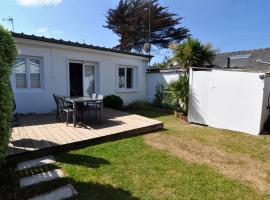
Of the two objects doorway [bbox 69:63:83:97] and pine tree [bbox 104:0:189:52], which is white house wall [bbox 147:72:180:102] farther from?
pine tree [bbox 104:0:189:52]

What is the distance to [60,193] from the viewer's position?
10.1 ft

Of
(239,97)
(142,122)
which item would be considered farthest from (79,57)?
(239,97)

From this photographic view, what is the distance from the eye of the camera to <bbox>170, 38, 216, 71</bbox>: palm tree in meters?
9.19

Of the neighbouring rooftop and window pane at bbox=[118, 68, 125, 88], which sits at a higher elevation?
the neighbouring rooftop

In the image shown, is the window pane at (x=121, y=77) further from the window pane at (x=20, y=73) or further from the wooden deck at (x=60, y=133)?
the window pane at (x=20, y=73)

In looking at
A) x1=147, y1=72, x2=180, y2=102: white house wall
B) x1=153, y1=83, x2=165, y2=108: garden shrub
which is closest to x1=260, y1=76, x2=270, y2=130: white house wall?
x1=147, y1=72, x2=180, y2=102: white house wall

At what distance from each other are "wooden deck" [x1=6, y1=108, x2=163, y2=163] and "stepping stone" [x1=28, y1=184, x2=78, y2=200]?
59.2 inches

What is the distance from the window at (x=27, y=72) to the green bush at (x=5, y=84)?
17.5 feet

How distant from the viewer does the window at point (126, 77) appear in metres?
11.6

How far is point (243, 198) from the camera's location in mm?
3105

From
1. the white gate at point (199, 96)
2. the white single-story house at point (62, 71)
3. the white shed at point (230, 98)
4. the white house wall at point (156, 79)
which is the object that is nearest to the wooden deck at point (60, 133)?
the white single-story house at point (62, 71)

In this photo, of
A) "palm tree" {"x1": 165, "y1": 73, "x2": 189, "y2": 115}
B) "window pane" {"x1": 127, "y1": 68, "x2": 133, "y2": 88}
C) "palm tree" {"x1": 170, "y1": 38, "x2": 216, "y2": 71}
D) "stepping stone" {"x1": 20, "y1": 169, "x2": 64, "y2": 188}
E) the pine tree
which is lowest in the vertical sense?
"stepping stone" {"x1": 20, "y1": 169, "x2": 64, "y2": 188}

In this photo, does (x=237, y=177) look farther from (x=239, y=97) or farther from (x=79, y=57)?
(x=79, y=57)

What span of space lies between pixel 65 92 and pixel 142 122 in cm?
407
